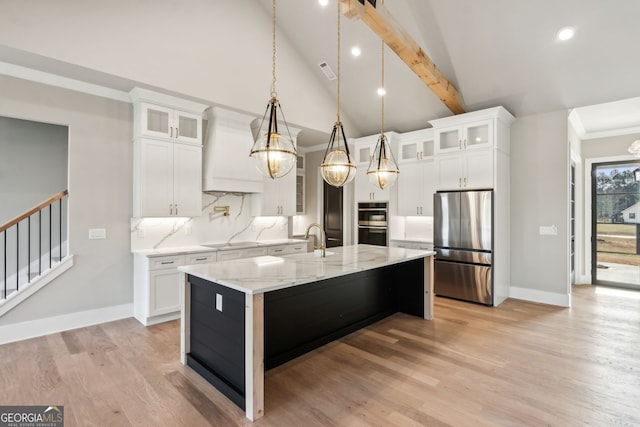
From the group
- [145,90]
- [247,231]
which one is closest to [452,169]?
[247,231]

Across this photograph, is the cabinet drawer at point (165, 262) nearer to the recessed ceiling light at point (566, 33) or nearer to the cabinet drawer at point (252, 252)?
the cabinet drawer at point (252, 252)

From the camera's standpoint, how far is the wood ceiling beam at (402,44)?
118 inches

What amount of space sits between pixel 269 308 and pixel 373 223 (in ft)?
13.0

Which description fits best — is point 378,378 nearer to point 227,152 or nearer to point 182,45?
point 227,152

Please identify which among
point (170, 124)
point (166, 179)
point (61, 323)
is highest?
point (170, 124)

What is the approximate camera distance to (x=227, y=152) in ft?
15.9

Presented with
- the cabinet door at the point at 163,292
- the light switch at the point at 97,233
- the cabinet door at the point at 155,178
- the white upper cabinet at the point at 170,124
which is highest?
the white upper cabinet at the point at 170,124

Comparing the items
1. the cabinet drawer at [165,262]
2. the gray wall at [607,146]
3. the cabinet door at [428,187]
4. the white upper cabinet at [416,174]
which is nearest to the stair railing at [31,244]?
the cabinet drawer at [165,262]

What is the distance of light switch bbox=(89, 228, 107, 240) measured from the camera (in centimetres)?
399

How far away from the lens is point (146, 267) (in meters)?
3.96

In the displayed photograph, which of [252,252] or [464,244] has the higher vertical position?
[464,244]

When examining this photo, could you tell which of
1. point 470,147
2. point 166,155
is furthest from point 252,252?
point 470,147

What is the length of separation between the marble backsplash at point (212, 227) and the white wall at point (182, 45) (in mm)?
1574

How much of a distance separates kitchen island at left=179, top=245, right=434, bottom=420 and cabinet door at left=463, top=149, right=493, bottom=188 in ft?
5.23
